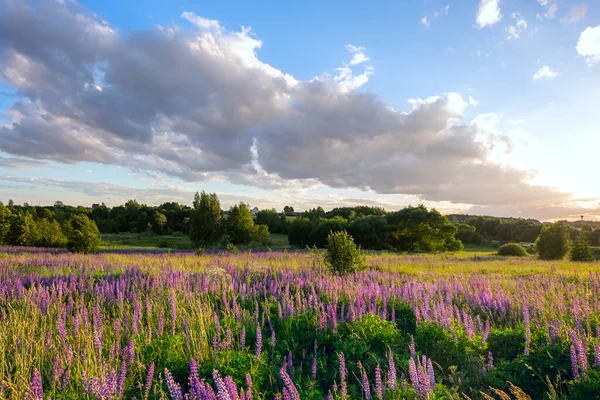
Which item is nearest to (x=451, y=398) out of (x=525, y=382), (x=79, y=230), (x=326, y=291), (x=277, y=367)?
(x=525, y=382)

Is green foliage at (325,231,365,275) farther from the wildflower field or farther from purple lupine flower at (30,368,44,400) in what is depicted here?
purple lupine flower at (30,368,44,400)

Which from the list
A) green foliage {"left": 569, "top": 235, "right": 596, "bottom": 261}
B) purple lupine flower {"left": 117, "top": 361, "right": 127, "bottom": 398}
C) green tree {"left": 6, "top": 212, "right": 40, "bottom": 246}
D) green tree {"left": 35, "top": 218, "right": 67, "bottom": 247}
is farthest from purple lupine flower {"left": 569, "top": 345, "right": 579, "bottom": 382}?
green tree {"left": 6, "top": 212, "right": 40, "bottom": 246}

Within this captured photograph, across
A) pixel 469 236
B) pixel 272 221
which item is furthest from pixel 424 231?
pixel 469 236

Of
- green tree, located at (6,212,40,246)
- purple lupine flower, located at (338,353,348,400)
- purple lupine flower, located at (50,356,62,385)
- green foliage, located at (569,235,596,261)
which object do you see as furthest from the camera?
green tree, located at (6,212,40,246)

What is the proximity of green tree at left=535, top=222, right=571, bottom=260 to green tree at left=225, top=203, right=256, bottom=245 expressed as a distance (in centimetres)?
3401

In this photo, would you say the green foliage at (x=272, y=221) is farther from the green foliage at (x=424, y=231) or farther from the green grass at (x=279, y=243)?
the green foliage at (x=424, y=231)

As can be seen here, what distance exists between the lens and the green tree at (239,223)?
44562 mm

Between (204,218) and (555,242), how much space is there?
119ft

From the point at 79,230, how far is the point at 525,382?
3120cm

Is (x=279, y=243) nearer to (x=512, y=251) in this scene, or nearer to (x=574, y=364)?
(x=512, y=251)

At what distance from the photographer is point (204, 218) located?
3378cm

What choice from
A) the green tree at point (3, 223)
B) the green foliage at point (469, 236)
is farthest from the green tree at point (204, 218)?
the green foliage at point (469, 236)

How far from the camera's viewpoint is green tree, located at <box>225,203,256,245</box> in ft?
146

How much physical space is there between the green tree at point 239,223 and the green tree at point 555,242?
34014 mm
